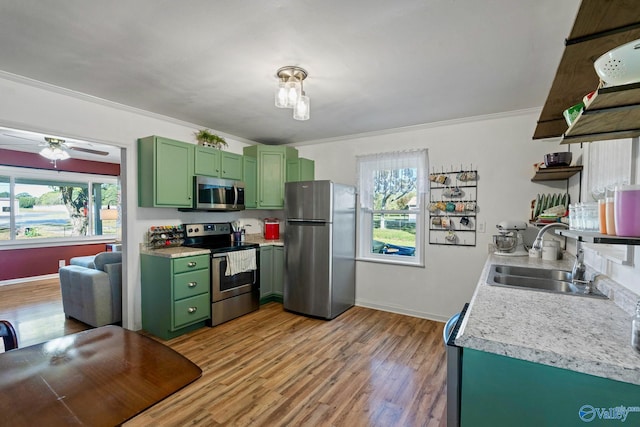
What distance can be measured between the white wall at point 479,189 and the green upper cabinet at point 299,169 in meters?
0.62

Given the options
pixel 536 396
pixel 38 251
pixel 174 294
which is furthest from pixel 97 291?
pixel 536 396

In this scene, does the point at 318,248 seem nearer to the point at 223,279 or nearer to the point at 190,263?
the point at 223,279

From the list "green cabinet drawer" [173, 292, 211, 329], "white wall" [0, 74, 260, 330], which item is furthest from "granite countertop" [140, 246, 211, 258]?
"green cabinet drawer" [173, 292, 211, 329]

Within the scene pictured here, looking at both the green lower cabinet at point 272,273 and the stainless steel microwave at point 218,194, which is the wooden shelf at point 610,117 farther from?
the green lower cabinet at point 272,273

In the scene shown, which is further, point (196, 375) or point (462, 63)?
point (462, 63)

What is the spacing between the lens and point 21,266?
5324 mm

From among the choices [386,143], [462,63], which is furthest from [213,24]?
[386,143]

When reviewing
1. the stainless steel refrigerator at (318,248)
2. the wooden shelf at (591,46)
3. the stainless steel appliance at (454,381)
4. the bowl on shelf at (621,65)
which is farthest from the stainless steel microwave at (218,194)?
the bowl on shelf at (621,65)

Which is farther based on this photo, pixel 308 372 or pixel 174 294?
pixel 174 294

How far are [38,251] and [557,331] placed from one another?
760cm

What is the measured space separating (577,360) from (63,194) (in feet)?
26.1

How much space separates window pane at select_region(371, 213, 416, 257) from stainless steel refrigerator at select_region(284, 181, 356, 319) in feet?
1.31

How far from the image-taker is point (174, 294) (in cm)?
296

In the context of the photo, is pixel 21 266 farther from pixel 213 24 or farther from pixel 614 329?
pixel 614 329
